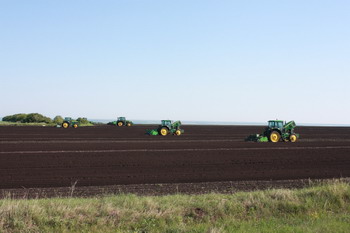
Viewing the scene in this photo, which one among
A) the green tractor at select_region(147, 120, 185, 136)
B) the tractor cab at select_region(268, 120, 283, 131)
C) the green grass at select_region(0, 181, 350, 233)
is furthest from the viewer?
the green tractor at select_region(147, 120, 185, 136)

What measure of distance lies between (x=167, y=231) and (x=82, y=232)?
194cm

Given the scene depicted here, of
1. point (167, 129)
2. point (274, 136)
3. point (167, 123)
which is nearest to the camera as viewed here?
point (274, 136)

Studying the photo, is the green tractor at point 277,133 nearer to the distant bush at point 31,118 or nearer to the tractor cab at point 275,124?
the tractor cab at point 275,124

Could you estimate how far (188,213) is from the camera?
37.5ft

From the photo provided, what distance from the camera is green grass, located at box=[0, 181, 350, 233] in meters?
10.1

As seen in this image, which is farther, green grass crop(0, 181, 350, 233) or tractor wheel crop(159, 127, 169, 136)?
tractor wheel crop(159, 127, 169, 136)

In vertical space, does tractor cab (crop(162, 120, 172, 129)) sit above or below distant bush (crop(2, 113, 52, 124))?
below

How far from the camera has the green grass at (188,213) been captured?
1012 centimetres

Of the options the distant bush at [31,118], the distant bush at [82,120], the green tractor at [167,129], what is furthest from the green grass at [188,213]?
the distant bush at [31,118]

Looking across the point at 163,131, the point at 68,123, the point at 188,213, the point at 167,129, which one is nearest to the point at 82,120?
the point at 68,123

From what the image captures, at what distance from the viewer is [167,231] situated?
32.3 feet

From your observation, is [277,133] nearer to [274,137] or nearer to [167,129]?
[274,137]

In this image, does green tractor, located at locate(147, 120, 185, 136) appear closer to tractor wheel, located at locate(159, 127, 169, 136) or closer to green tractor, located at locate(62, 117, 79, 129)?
tractor wheel, located at locate(159, 127, 169, 136)

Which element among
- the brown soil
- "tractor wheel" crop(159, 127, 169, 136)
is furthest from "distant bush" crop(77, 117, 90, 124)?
the brown soil
